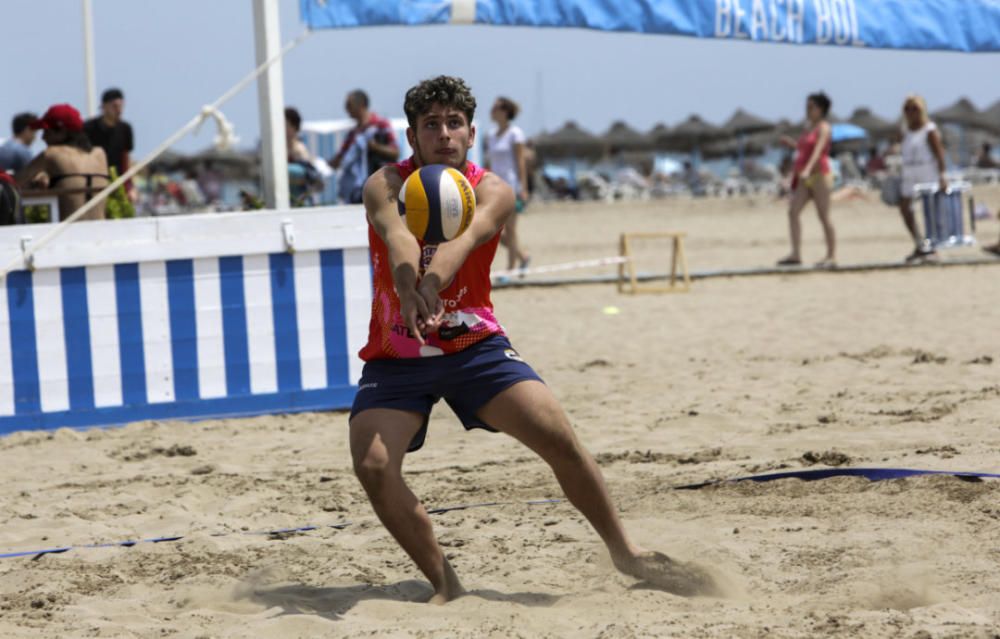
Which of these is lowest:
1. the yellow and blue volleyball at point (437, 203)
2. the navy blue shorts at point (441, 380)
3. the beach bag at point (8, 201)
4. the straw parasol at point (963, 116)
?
the navy blue shorts at point (441, 380)

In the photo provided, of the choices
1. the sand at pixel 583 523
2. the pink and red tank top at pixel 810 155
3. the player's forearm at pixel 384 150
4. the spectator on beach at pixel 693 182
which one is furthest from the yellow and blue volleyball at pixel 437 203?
the spectator on beach at pixel 693 182

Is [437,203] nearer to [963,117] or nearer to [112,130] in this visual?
[112,130]

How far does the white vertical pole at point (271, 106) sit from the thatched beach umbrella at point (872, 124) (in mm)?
43266

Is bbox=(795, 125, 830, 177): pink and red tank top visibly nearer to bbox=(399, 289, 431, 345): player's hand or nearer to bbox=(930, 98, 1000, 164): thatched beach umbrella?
bbox=(399, 289, 431, 345): player's hand

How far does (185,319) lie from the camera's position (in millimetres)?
7316

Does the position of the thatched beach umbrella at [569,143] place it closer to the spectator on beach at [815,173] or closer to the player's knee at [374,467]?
the spectator on beach at [815,173]

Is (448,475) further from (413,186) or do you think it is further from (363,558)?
(413,186)

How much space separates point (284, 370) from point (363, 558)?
2.92 m

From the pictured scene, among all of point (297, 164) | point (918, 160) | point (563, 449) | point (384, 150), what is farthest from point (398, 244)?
point (918, 160)

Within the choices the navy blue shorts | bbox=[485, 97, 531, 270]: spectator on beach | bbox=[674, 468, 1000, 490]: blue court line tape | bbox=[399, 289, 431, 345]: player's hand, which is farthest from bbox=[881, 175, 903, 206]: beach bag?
bbox=[399, 289, 431, 345]: player's hand

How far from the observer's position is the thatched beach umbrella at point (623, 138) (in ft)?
172

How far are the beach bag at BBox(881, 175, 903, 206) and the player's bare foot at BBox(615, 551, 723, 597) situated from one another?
39.3 ft

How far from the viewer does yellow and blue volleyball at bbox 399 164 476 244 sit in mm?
3904

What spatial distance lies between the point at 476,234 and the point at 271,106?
411cm
